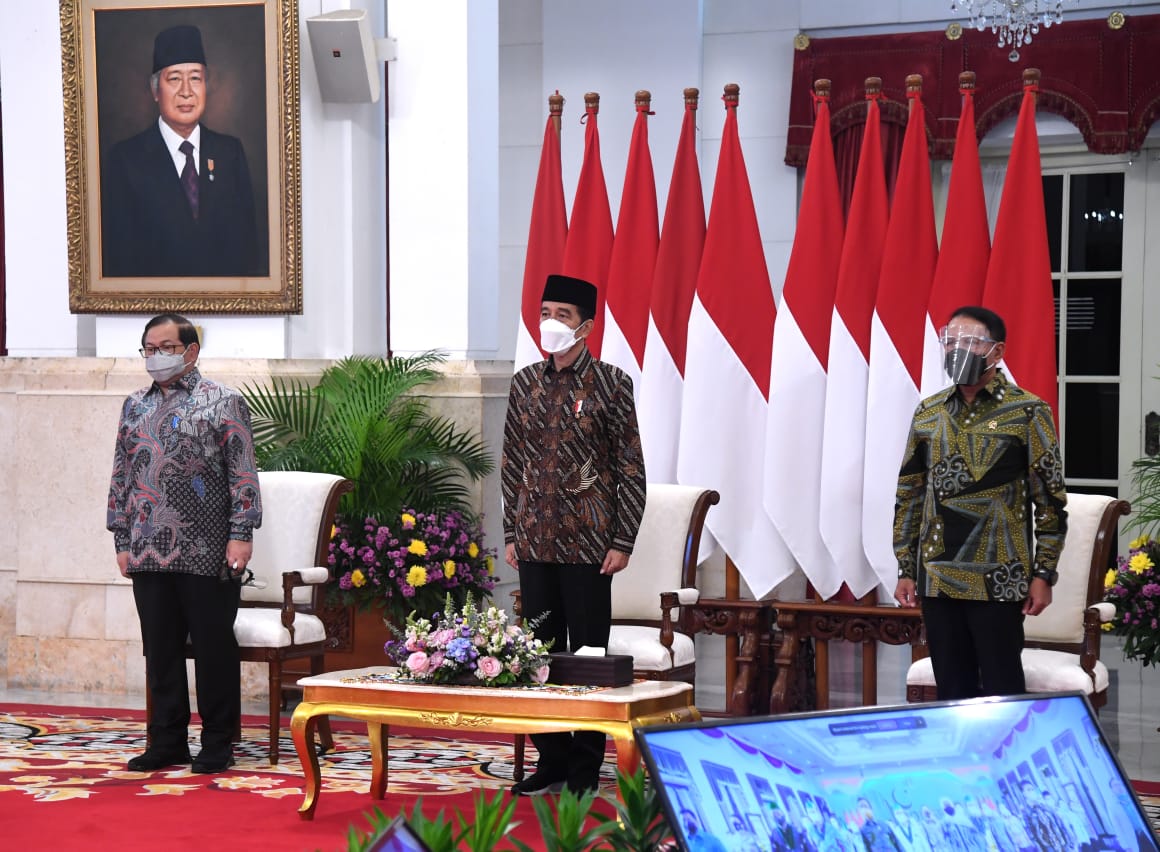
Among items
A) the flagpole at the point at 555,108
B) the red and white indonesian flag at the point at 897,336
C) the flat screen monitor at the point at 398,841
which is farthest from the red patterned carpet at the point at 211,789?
the flagpole at the point at 555,108

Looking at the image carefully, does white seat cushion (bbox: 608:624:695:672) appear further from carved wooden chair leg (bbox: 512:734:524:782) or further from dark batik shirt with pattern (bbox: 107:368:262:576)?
dark batik shirt with pattern (bbox: 107:368:262:576)

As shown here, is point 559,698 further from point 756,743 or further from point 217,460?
point 756,743

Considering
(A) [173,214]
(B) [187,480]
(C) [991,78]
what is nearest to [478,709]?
(B) [187,480]

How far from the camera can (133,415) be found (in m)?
5.07

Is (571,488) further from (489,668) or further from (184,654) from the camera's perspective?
(184,654)

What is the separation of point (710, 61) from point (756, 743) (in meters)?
8.03

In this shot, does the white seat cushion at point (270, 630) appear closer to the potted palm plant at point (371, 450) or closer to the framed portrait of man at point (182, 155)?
the potted palm plant at point (371, 450)

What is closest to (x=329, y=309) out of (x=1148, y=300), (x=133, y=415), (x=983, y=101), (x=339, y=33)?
(x=339, y=33)

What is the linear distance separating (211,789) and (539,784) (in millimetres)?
1015

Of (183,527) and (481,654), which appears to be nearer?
(481,654)

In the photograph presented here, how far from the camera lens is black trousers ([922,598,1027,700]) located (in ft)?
13.5

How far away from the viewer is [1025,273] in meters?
6.00

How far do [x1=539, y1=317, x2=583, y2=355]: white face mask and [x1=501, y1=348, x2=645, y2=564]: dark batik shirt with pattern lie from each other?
0.10m

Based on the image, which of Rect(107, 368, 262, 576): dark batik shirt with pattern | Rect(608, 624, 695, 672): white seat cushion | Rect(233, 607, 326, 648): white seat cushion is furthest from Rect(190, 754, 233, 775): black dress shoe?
Rect(608, 624, 695, 672): white seat cushion
